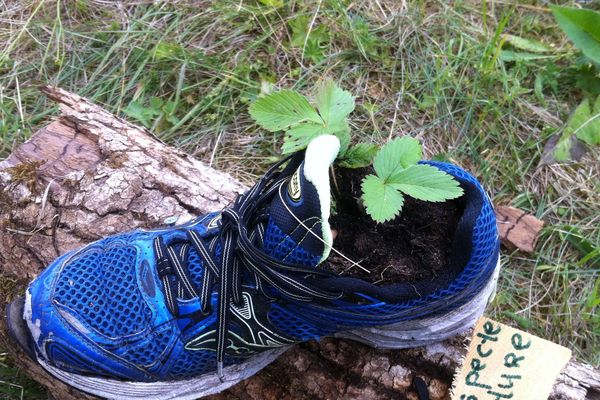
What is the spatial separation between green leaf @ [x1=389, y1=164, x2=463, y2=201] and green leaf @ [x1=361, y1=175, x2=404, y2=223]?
0.9 inches

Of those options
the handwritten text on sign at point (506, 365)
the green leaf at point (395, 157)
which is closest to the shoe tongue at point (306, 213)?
the green leaf at point (395, 157)

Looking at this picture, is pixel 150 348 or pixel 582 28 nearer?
pixel 150 348

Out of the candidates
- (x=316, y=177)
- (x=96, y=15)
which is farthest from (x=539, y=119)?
(x=96, y=15)

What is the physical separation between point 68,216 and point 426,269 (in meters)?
1.04

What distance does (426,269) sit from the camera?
131cm

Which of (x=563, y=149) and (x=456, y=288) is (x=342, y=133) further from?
(x=563, y=149)

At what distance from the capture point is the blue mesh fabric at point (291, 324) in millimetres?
1357

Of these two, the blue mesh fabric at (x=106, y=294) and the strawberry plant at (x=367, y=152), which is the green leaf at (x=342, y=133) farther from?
the blue mesh fabric at (x=106, y=294)

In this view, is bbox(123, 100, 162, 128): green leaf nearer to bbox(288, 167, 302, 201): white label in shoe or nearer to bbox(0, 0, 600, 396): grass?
bbox(0, 0, 600, 396): grass

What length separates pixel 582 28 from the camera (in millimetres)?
2520

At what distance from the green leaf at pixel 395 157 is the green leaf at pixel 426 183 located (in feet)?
0.05

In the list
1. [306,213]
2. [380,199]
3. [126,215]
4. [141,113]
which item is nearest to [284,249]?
[306,213]

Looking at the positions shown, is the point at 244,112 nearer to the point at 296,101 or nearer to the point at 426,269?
the point at 296,101

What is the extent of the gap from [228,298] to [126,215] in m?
0.54
